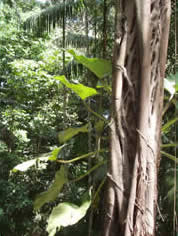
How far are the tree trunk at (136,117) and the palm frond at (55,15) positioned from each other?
2.45ft

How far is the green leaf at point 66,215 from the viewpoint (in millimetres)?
333

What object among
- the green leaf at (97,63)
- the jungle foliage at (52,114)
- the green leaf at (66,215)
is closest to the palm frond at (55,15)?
the jungle foliage at (52,114)

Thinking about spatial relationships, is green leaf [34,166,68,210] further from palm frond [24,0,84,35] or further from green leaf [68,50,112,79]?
palm frond [24,0,84,35]

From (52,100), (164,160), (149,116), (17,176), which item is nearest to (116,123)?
(149,116)

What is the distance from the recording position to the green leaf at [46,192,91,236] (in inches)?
13.1

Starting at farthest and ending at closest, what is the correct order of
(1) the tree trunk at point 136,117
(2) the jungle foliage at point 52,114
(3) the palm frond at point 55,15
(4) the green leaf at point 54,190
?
1. (3) the palm frond at point 55,15
2. (2) the jungle foliage at point 52,114
3. (4) the green leaf at point 54,190
4. (1) the tree trunk at point 136,117

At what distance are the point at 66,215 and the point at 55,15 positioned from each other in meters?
1.08

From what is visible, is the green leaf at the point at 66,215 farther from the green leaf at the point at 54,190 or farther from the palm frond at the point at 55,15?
the palm frond at the point at 55,15

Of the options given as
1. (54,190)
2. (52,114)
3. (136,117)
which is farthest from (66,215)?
(52,114)

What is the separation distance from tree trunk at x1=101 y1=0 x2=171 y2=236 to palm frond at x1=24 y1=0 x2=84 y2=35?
75 centimetres

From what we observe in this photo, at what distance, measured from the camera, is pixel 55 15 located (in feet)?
4.03

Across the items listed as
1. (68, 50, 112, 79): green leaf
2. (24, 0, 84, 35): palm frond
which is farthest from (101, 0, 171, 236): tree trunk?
(24, 0, 84, 35): palm frond

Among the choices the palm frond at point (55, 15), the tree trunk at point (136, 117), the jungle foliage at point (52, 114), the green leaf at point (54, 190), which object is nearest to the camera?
the tree trunk at point (136, 117)

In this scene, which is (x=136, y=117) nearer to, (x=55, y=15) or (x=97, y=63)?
(x=97, y=63)
